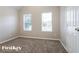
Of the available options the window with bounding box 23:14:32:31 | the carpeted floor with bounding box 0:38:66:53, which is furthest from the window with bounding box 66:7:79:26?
the window with bounding box 23:14:32:31

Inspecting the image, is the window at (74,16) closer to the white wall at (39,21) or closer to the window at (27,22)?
the white wall at (39,21)

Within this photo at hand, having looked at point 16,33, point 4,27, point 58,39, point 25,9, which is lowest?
point 58,39

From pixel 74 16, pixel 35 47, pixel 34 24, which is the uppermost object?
pixel 74 16

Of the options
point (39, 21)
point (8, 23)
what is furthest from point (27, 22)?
point (8, 23)

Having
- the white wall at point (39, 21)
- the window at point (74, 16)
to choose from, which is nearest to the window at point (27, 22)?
the white wall at point (39, 21)

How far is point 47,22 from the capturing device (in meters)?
4.92

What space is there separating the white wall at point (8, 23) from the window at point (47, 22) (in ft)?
4.58

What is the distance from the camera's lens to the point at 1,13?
12.8ft

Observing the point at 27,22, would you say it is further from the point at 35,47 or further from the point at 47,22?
the point at 35,47

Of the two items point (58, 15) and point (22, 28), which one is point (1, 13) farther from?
point (58, 15)

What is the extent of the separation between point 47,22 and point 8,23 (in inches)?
76.5

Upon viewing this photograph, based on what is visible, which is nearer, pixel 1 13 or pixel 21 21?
pixel 1 13
